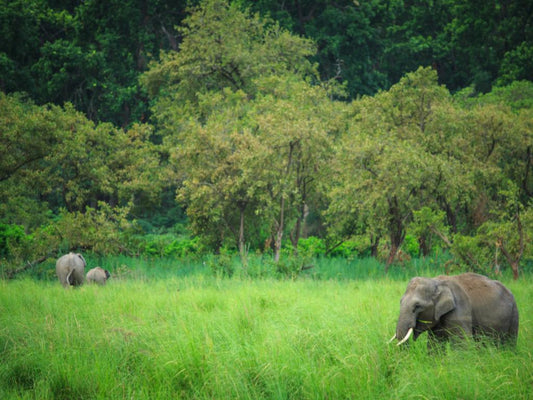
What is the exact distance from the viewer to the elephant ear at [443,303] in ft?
17.5

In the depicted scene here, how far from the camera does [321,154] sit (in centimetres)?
1434

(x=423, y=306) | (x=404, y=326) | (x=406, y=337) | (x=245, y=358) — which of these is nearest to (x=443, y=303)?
(x=423, y=306)

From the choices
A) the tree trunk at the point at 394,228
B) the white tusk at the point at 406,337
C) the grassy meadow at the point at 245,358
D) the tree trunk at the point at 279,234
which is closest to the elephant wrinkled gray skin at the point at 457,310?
the white tusk at the point at 406,337

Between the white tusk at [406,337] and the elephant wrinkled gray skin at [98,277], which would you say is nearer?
the white tusk at [406,337]

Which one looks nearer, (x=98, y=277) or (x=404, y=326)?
(x=404, y=326)

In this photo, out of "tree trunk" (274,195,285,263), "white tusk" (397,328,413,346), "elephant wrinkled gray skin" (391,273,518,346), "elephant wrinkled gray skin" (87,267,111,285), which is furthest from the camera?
"tree trunk" (274,195,285,263)

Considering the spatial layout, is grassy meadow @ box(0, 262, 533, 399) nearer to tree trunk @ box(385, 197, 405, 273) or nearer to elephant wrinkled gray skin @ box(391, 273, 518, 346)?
elephant wrinkled gray skin @ box(391, 273, 518, 346)

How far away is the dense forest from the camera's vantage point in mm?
12664

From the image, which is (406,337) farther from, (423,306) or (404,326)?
(423,306)

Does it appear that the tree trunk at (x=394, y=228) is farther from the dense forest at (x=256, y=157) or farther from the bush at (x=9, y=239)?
the bush at (x=9, y=239)

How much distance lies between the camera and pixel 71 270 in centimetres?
1127

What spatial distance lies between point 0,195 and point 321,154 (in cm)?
847

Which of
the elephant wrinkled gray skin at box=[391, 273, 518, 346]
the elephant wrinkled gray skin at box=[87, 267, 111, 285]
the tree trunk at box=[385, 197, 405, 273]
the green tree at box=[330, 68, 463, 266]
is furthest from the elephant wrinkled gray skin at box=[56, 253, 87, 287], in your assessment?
the elephant wrinkled gray skin at box=[391, 273, 518, 346]

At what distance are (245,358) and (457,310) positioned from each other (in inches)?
89.3
